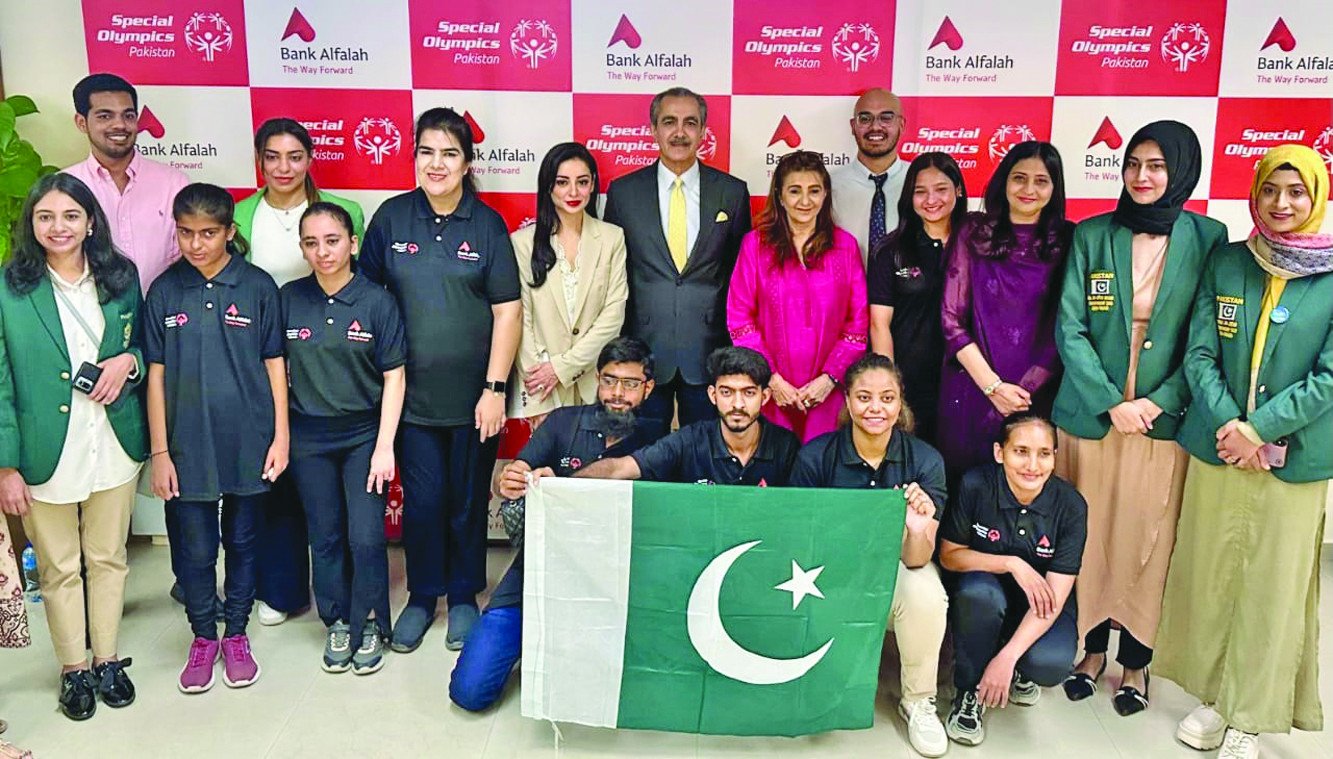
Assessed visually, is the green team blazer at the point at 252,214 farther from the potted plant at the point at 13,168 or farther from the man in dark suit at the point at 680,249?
the man in dark suit at the point at 680,249

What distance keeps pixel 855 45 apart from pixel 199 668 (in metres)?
3.17

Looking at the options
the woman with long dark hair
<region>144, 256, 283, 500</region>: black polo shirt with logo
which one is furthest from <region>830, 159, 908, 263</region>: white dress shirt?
<region>144, 256, 283, 500</region>: black polo shirt with logo

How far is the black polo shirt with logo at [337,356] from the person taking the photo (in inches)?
128

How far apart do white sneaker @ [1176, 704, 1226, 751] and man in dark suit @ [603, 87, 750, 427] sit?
172cm

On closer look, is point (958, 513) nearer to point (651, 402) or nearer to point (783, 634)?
point (783, 634)

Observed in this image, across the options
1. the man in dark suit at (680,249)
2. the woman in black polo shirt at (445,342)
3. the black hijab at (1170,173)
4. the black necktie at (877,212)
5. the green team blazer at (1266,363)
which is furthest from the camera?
the black necktie at (877,212)

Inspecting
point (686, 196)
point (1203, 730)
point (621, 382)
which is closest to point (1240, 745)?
point (1203, 730)

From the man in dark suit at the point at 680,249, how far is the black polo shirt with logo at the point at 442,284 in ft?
1.55

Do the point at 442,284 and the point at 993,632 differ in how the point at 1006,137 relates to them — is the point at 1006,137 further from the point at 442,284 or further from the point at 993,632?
the point at 442,284

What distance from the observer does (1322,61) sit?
13.6 feet

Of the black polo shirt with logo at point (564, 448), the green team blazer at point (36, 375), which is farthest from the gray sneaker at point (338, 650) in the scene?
the green team blazer at point (36, 375)

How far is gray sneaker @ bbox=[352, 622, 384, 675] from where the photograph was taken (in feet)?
11.2

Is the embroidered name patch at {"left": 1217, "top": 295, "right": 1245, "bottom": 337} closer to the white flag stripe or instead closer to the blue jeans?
the white flag stripe

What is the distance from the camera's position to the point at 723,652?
9.48 feet
